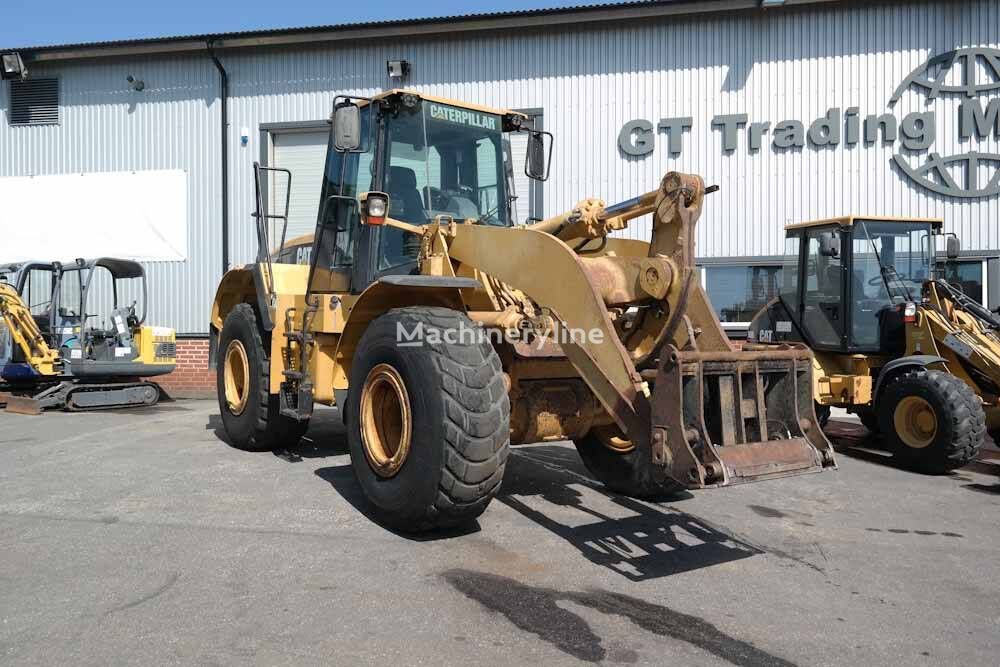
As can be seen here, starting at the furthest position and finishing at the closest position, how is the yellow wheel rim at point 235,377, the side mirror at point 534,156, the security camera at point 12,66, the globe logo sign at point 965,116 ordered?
1. the security camera at point 12,66
2. the globe logo sign at point 965,116
3. the yellow wheel rim at point 235,377
4. the side mirror at point 534,156

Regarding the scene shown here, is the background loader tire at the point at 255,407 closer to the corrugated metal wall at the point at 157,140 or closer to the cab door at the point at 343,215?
the cab door at the point at 343,215

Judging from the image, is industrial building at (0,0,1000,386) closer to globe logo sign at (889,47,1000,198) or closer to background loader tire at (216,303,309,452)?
globe logo sign at (889,47,1000,198)

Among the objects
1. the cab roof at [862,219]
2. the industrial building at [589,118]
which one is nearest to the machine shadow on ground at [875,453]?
the cab roof at [862,219]

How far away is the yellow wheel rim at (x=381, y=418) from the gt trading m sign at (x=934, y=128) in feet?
34.7

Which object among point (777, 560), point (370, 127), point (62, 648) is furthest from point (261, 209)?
point (777, 560)

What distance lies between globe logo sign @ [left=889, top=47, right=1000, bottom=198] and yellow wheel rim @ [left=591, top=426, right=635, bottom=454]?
A: 981cm

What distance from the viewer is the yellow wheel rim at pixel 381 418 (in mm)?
5016

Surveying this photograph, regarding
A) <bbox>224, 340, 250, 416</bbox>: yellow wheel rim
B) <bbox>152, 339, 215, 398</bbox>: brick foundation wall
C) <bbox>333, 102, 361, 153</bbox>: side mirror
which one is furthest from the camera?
<bbox>152, 339, 215, 398</bbox>: brick foundation wall

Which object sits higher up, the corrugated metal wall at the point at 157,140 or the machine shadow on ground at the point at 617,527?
the corrugated metal wall at the point at 157,140

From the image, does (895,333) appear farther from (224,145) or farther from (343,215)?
(224,145)

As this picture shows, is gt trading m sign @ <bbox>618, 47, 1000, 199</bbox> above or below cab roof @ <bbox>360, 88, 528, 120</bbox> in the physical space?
above

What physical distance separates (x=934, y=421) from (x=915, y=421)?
0.26 m

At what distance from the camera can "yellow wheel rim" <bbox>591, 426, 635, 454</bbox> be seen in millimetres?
5887

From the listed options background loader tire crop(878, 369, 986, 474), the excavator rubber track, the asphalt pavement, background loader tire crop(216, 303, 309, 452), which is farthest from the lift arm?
background loader tire crop(878, 369, 986, 474)
